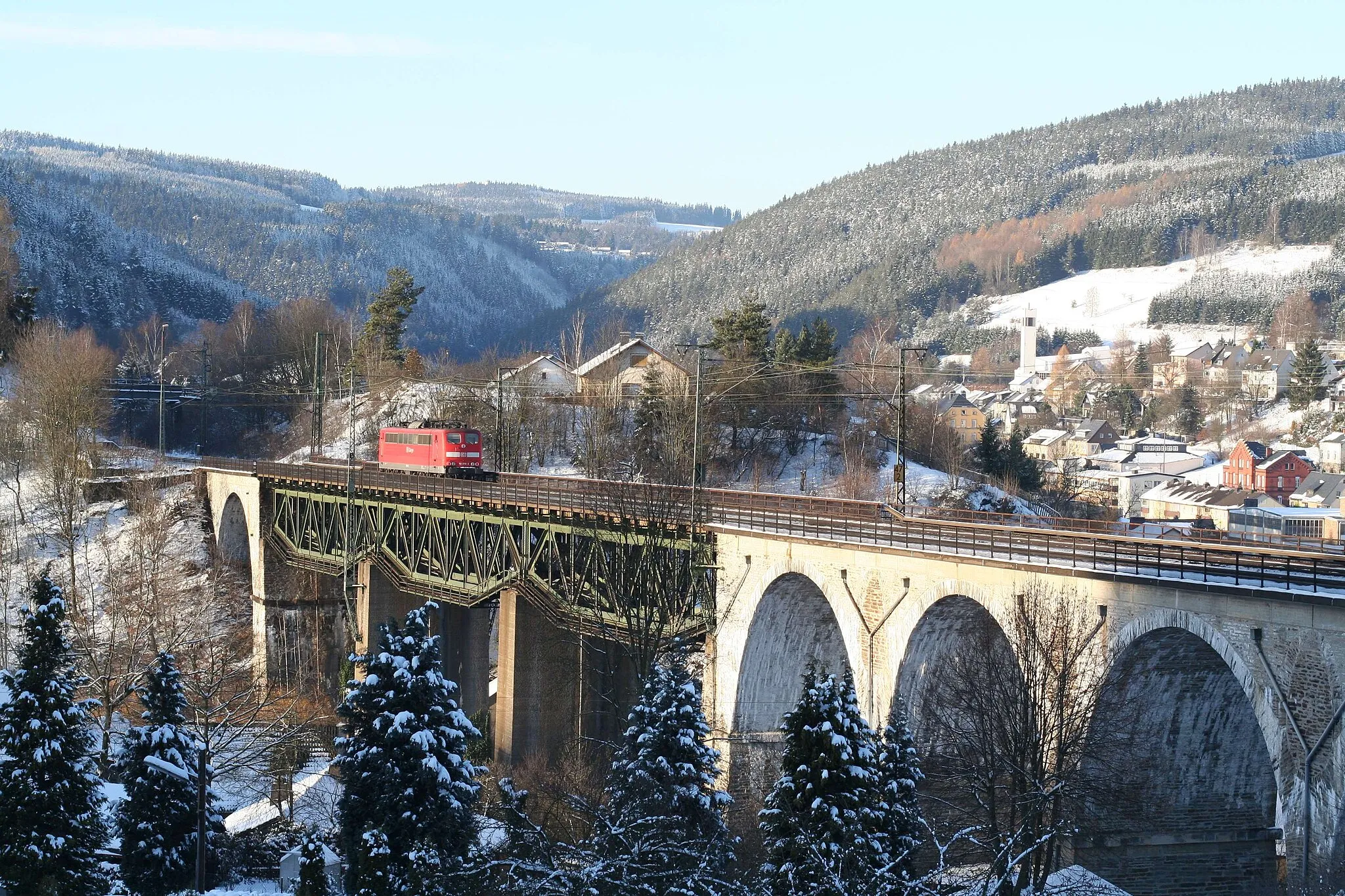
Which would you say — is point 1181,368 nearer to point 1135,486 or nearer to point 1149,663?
point 1135,486

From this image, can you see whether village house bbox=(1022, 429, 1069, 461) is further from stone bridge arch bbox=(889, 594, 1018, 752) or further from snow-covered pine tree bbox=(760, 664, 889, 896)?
snow-covered pine tree bbox=(760, 664, 889, 896)

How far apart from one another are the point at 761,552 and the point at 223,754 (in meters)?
28.2

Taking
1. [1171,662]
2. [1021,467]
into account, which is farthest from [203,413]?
[1171,662]

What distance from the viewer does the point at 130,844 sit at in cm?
3388

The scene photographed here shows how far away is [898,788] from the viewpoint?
26.3 metres

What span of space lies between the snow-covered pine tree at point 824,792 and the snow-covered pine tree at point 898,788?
0.48 metres

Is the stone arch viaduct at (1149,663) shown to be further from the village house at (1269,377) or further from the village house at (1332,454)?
the village house at (1269,377)

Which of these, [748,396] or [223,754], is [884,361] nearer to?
[748,396]

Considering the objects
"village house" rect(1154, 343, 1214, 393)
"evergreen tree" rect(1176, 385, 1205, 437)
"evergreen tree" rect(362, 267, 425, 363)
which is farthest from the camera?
"village house" rect(1154, 343, 1214, 393)

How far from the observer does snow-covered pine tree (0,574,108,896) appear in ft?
96.8

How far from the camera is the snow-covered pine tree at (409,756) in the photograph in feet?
93.9

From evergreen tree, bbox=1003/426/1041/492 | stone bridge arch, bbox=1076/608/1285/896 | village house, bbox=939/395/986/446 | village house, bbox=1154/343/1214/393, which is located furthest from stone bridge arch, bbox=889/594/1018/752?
village house, bbox=1154/343/1214/393

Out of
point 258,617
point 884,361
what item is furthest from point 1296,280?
point 258,617

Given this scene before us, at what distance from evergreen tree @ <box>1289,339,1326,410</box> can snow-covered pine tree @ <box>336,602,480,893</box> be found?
99754 mm
